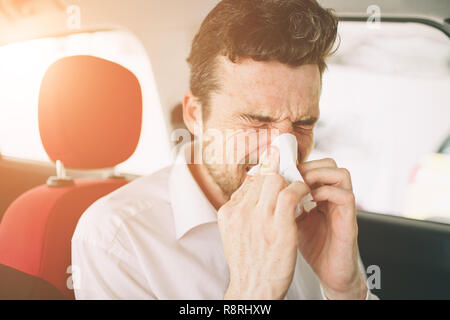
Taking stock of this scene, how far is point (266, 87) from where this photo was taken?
0.94 m

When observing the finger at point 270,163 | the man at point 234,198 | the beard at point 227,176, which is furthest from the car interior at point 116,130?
the finger at point 270,163

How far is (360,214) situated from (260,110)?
54cm

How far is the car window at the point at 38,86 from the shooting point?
103cm

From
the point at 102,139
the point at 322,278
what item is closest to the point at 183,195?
the point at 102,139

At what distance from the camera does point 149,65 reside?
1.21 meters

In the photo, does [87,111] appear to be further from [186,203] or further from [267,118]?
[267,118]

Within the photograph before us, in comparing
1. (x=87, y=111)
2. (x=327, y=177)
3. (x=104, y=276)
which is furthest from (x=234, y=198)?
(x=87, y=111)

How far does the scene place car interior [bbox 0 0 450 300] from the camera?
0.97m

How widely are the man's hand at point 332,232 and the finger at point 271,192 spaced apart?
0.11 meters

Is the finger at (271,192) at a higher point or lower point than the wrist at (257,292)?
higher

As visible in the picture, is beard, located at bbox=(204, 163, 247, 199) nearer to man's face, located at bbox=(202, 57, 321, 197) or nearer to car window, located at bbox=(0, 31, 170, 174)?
man's face, located at bbox=(202, 57, 321, 197)

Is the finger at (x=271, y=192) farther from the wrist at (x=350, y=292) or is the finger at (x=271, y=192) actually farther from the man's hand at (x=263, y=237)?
the wrist at (x=350, y=292)
